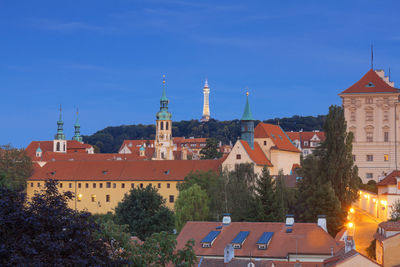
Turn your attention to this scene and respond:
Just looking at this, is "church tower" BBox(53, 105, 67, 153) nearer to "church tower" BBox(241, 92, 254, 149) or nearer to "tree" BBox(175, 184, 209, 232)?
"church tower" BBox(241, 92, 254, 149)

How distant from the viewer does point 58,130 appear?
168m

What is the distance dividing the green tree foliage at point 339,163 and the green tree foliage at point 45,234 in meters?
44.6

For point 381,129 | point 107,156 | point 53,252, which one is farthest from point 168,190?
point 53,252

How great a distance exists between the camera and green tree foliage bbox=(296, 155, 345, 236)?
5675 centimetres

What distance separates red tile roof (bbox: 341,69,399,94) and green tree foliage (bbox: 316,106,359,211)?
99.8 ft

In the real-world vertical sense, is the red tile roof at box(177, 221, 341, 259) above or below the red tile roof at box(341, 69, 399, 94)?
below

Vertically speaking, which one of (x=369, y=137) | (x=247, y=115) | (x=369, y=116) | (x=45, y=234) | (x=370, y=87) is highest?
(x=370, y=87)

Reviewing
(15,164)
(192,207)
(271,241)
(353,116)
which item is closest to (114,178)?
(15,164)

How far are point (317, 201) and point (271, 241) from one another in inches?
564

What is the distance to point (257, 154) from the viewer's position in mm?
89250

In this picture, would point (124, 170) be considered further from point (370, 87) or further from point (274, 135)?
point (370, 87)

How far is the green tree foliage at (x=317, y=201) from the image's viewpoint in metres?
56.8

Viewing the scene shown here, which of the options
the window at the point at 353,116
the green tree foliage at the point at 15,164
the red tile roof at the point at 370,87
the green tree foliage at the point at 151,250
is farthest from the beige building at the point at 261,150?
the green tree foliage at the point at 151,250

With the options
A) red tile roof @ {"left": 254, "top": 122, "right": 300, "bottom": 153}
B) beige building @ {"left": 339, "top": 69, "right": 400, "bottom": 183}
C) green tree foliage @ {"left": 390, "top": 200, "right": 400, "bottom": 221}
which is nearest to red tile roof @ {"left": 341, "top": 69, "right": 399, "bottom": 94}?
beige building @ {"left": 339, "top": 69, "right": 400, "bottom": 183}
